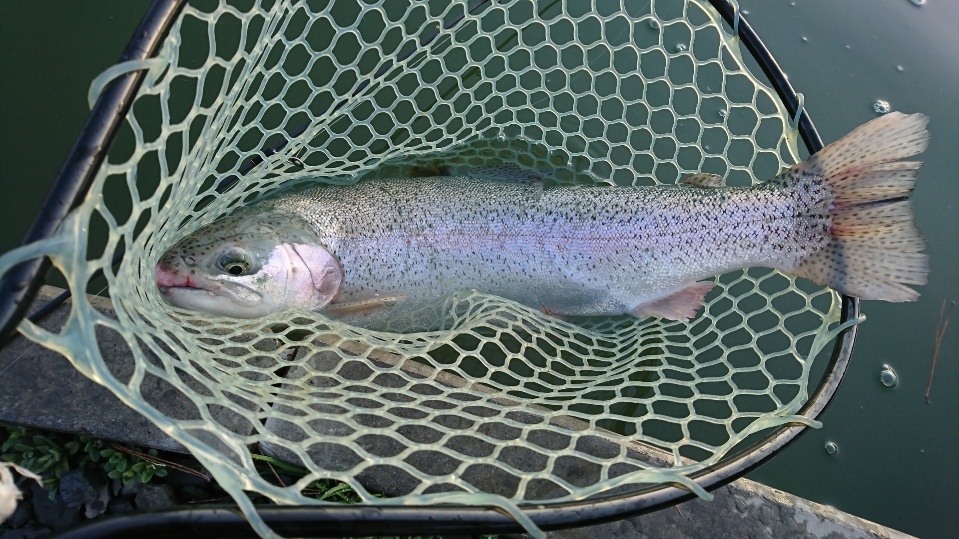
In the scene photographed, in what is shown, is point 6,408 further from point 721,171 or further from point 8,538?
point 721,171

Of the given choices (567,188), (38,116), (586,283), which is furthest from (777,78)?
(38,116)

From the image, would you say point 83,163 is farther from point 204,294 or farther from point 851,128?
point 851,128

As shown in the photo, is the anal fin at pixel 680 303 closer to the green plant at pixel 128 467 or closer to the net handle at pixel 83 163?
the net handle at pixel 83 163

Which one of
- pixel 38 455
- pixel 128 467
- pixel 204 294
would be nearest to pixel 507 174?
pixel 204 294

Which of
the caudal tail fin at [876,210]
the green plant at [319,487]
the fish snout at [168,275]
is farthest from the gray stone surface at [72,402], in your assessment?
the caudal tail fin at [876,210]

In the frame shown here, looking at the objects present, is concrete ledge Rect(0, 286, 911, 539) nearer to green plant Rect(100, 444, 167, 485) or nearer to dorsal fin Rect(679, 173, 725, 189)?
green plant Rect(100, 444, 167, 485)

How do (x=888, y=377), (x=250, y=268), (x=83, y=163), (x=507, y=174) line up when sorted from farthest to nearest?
(x=888, y=377) < (x=507, y=174) < (x=250, y=268) < (x=83, y=163)

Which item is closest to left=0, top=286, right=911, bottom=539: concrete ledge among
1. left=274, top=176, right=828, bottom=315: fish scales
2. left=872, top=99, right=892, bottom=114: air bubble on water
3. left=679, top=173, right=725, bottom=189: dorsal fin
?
left=274, top=176, right=828, bottom=315: fish scales

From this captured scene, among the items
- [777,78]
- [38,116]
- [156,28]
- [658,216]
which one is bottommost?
[38,116]
